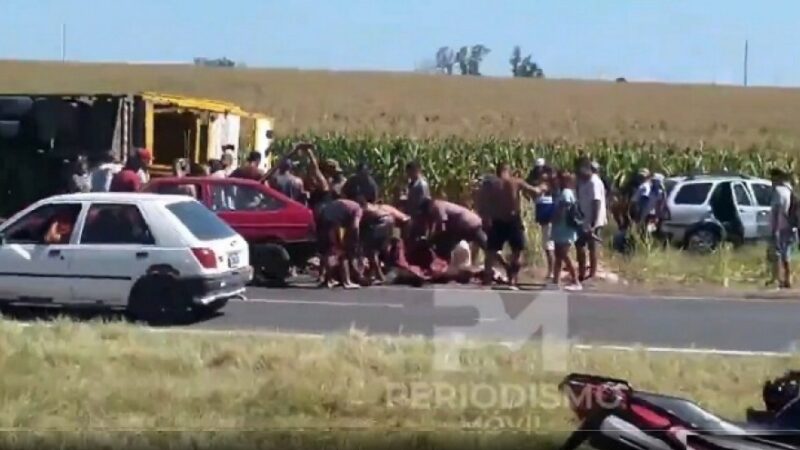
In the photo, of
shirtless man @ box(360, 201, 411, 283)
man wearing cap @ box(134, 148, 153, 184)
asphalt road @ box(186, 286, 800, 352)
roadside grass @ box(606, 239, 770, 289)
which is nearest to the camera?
asphalt road @ box(186, 286, 800, 352)

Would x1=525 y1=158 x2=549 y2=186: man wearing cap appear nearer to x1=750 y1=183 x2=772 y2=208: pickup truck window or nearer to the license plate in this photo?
x1=750 y1=183 x2=772 y2=208: pickup truck window

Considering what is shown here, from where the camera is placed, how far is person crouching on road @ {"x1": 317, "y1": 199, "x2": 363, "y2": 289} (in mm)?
15195

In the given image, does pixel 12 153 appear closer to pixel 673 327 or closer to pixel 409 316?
pixel 409 316

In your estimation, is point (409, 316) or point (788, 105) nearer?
point (409, 316)

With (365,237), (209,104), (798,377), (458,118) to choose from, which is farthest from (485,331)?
(458,118)

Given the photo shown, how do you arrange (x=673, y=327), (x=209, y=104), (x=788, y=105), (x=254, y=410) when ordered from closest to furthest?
(x=254, y=410), (x=673, y=327), (x=209, y=104), (x=788, y=105)

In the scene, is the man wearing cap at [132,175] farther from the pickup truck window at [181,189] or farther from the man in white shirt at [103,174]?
→ the pickup truck window at [181,189]

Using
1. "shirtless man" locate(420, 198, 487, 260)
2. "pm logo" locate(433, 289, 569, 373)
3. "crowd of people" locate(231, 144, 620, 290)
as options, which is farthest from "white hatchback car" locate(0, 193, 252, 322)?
"shirtless man" locate(420, 198, 487, 260)

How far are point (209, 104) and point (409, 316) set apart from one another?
8.17 m

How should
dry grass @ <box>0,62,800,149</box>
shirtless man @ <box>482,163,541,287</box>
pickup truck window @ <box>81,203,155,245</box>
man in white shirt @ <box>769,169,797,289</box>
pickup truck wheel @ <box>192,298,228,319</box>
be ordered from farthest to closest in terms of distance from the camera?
dry grass @ <box>0,62,800,149</box> → man in white shirt @ <box>769,169,797,289</box> → shirtless man @ <box>482,163,541,287</box> → pickup truck window @ <box>81,203,155,245</box> → pickup truck wheel @ <box>192,298,228,319</box>

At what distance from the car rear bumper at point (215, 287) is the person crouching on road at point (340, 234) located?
2510mm

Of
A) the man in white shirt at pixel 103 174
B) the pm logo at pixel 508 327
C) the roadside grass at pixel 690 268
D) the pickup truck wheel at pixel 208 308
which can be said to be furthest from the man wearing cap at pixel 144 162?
the roadside grass at pixel 690 268

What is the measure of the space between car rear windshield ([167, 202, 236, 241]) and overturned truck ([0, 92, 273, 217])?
1.22 m

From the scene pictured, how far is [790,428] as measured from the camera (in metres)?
6.21
